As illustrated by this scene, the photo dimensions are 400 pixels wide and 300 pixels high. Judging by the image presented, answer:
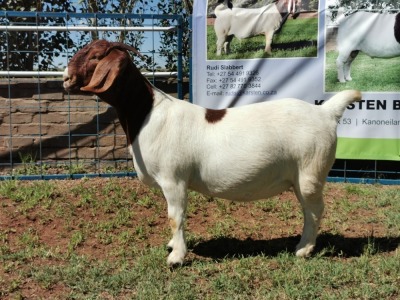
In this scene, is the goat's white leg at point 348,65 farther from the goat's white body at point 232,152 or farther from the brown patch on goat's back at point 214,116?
the brown patch on goat's back at point 214,116

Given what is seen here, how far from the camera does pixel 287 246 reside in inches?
203

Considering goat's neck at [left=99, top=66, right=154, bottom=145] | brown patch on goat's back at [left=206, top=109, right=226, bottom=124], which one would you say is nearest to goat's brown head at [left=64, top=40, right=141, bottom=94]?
goat's neck at [left=99, top=66, right=154, bottom=145]

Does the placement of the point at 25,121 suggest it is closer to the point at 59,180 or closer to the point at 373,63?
the point at 59,180

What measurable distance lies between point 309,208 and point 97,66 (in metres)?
2.04

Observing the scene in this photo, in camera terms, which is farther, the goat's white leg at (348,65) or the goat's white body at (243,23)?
the goat's white body at (243,23)

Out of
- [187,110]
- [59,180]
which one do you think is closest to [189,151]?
[187,110]

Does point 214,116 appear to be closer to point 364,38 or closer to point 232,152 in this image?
point 232,152

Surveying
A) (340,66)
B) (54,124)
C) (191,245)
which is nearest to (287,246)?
(191,245)

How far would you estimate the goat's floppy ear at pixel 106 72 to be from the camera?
4211 mm

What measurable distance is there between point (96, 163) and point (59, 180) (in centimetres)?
68

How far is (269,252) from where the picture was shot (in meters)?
5.02

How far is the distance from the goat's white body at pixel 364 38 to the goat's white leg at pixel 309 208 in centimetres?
303

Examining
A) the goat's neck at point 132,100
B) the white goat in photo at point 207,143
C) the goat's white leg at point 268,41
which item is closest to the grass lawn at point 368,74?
the goat's white leg at point 268,41

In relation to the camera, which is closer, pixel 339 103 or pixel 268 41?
pixel 339 103
